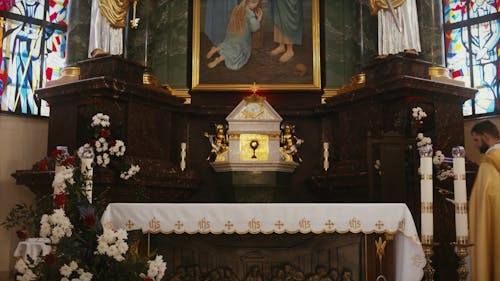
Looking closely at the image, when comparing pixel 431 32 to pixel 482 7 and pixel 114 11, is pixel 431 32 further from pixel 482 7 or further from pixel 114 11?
pixel 114 11

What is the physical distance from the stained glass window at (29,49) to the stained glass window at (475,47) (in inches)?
257

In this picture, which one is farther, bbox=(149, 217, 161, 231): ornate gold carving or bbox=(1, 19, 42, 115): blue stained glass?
bbox=(1, 19, 42, 115): blue stained glass

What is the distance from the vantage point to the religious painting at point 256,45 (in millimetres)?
9516

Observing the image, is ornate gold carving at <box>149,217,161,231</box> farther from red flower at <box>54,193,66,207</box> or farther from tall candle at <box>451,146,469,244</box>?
tall candle at <box>451,146,469,244</box>

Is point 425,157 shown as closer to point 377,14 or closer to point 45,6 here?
point 377,14

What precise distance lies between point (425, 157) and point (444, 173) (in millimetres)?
2418

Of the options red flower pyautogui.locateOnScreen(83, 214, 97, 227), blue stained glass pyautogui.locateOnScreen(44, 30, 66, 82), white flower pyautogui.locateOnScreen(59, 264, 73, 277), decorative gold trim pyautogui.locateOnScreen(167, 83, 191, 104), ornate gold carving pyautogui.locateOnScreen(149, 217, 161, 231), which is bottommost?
white flower pyautogui.locateOnScreen(59, 264, 73, 277)

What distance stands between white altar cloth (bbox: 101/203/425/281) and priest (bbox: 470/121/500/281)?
507 mm

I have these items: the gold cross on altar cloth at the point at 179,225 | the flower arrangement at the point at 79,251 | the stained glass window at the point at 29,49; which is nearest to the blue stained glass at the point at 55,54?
the stained glass window at the point at 29,49

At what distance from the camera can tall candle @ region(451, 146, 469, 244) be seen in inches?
169

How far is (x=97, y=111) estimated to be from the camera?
7766mm

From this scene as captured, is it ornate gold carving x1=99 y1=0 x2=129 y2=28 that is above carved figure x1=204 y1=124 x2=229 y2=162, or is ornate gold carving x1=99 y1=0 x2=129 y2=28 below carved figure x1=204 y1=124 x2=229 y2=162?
above

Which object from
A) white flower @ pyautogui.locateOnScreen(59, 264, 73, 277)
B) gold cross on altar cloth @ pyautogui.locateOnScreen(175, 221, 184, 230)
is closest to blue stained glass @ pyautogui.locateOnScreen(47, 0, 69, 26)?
gold cross on altar cloth @ pyautogui.locateOnScreen(175, 221, 184, 230)

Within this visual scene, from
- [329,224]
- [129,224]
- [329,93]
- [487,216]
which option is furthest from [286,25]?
→ [129,224]
